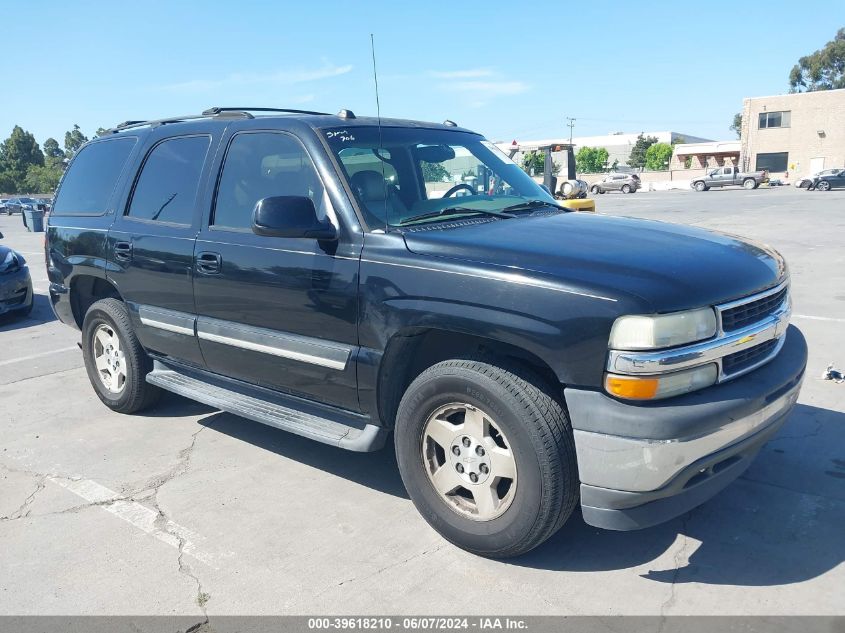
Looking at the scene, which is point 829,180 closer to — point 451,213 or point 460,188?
point 460,188

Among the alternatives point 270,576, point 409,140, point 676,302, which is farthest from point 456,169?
point 270,576

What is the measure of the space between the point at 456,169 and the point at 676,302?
6.54 feet

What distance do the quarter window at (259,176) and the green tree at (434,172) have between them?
2.33 feet

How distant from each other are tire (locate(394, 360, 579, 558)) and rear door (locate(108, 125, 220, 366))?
1.88 m

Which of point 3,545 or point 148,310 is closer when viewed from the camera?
point 3,545

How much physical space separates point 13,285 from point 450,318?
8.26m

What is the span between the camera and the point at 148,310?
4727mm

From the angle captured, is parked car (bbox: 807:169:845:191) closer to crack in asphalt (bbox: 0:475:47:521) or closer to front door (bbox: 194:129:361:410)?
front door (bbox: 194:129:361:410)

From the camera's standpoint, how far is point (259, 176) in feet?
13.4

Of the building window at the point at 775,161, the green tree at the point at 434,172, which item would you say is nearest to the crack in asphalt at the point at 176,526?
the green tree at the point at 434,172

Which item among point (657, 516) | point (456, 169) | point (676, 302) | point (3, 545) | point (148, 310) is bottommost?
point (3, 545)

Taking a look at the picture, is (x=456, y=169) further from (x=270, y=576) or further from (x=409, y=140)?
(x=270, y=576)

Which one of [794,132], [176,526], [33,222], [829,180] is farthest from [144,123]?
[794,132]

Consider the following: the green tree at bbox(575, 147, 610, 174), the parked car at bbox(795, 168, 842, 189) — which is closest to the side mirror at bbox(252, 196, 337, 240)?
the parked car at bbox(795, 168, 842, 189)
